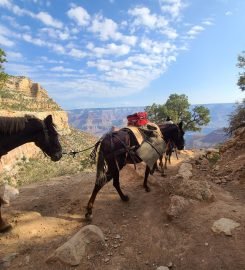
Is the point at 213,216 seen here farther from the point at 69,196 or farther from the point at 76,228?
the point at 69,196

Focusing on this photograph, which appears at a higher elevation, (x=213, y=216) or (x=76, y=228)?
(x=213, y=216)

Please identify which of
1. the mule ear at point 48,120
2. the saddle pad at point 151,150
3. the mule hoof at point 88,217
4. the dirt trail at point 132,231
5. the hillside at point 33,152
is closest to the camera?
the dirt trail at point 132,231

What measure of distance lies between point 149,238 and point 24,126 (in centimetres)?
436

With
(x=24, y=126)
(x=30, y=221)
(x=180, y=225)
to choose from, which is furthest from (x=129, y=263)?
(x=24, y=126)

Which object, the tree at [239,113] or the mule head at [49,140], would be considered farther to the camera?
the tree at [239,113]

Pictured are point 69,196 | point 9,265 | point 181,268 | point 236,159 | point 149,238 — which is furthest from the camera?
point 236,159

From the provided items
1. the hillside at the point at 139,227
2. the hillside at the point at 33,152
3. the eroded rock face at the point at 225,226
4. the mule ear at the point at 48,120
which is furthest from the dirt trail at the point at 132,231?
the hillside at the point at 33,152

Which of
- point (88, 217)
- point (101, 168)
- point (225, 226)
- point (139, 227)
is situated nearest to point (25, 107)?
point (101, 168)

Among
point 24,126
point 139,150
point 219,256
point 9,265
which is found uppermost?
point 24,126

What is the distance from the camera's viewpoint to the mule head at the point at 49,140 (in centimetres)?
815

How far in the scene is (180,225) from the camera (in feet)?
24.3

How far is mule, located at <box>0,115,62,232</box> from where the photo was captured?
25.3 feet

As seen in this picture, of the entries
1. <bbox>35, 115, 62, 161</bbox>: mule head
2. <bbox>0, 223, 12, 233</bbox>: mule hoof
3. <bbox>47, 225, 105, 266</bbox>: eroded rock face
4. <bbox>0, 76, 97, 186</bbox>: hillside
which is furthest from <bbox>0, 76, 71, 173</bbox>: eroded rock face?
<bbox>47, 225, 105, 266</bbox>: eroded rock face

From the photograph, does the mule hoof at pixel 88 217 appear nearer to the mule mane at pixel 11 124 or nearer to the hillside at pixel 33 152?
the mule mane at pixel 11 124
